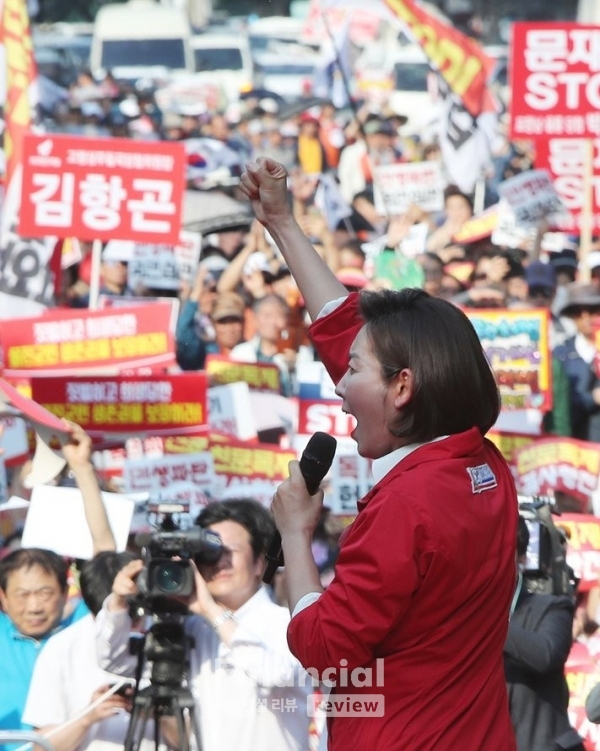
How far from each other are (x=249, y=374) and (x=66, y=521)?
2747 millimetres

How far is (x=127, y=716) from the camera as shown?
4.48 m

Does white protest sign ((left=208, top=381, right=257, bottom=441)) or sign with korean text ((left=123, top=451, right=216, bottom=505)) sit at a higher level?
white protest sign ((left=208, top=381, right=257, bottom=441))

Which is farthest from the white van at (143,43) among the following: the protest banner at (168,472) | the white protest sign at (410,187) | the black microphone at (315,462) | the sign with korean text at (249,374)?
the black microphone at (315,462)

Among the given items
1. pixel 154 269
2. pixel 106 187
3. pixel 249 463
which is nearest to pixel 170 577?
pixel 249 463

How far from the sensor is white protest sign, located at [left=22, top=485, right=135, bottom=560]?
17.7 feet

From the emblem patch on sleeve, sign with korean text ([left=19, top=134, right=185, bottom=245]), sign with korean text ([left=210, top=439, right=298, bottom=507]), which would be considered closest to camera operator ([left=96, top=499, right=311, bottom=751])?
→ the emblem patch on sleeve

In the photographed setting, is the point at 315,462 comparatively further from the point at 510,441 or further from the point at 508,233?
the point at 508,233

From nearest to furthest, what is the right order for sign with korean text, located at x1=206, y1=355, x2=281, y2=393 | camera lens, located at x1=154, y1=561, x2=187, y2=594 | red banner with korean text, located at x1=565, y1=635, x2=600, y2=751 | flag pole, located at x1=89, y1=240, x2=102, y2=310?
camera lens, located at x1=154, y1=561, x2=187, y2=594, red banner with korean text, located at x1=565, y1=635, x2=600, y2=751, sign with korean text, located at x1=206, y1=355, x2=281, y2=393, flag pole, located at x1=89, y1=240, x2=102, y2=310

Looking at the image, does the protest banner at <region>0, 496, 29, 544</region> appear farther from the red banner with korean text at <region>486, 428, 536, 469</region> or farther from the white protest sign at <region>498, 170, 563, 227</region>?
the white protest sign at <region>498, 170, 563, 227</region>

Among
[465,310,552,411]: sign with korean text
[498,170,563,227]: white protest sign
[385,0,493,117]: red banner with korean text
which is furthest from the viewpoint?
[385,0,493,117]: red banner with korean text

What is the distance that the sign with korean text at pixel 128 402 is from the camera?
698 centimetres

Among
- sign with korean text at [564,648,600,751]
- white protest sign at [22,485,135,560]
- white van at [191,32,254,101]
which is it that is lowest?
sign with korean text at [564,648,600,751]

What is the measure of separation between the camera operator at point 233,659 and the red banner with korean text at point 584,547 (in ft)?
7.61

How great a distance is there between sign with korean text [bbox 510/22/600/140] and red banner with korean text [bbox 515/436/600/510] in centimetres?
362
